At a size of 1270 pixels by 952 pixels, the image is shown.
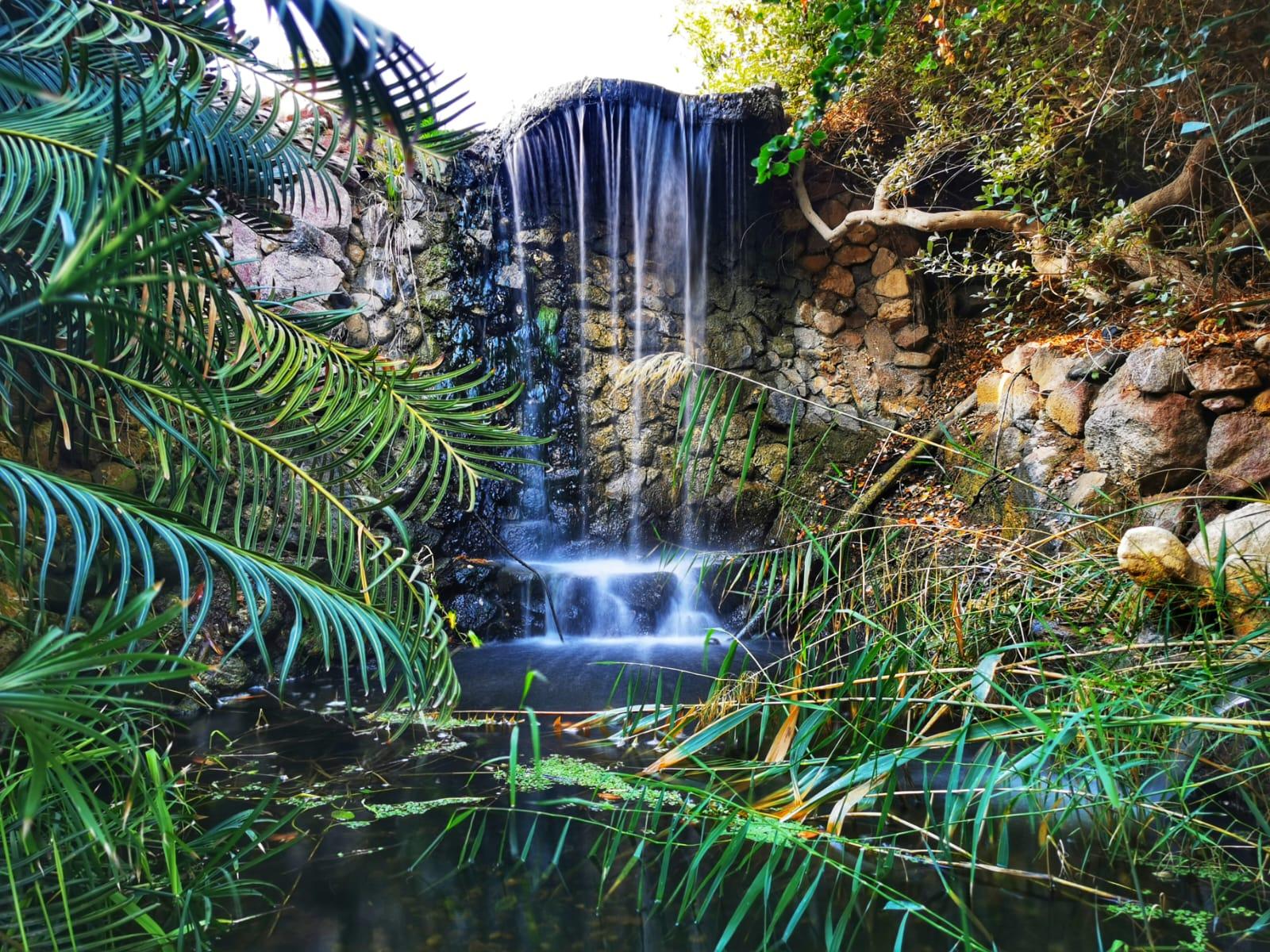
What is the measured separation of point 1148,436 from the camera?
10.9 ft

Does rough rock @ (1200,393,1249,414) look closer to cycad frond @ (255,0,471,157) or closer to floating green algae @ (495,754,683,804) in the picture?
Answer: floating green algae @ (495,754,683,804)

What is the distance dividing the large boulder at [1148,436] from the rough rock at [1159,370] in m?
0.03

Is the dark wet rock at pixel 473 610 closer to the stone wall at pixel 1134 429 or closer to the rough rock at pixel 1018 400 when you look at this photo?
the stone wall at pixel 1134 429

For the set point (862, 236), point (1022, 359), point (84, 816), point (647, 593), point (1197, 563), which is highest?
point (862, 236)

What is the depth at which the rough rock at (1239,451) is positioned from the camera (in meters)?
3.02

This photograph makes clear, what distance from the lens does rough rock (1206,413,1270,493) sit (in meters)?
3.02

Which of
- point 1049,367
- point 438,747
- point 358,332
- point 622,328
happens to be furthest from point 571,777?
point 622,328

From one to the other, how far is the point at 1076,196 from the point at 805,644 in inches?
129

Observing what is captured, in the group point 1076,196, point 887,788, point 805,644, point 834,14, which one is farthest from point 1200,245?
point 887,788

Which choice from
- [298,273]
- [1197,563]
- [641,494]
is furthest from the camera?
[641,494]

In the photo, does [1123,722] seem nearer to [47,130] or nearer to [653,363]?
[653,363]

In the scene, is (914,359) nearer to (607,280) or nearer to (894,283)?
(894,283)

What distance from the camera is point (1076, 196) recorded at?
394 centimetres

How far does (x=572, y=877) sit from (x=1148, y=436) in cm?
291
